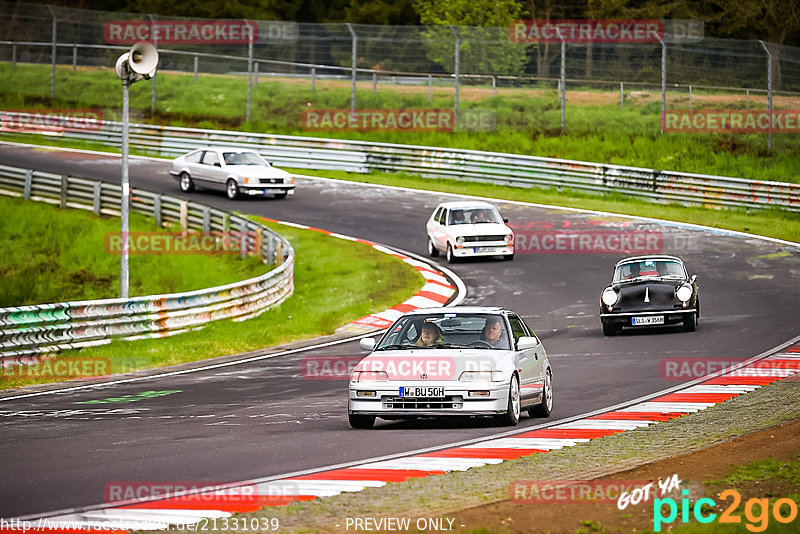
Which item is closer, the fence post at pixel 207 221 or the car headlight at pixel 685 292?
the car headlight at pixel 685 292

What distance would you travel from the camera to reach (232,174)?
3625 cm

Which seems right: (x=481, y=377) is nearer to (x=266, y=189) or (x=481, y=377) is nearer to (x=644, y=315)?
(x=644, y=315)

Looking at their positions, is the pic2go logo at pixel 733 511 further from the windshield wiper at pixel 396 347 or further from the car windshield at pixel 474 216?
the car windshield at pixel 474 216

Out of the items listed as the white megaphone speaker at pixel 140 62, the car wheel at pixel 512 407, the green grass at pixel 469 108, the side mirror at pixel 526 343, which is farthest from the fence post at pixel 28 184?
the car wheel at pixel 512 407

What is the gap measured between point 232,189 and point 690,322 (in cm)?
2027

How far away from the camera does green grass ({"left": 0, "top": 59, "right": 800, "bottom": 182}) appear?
36625 millimetres

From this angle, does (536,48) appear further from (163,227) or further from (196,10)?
(196,10)

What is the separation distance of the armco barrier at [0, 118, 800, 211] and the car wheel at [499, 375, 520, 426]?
22.2m

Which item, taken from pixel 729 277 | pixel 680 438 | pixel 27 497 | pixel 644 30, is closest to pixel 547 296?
pixel 729 277

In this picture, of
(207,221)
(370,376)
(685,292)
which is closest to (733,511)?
(370,376)

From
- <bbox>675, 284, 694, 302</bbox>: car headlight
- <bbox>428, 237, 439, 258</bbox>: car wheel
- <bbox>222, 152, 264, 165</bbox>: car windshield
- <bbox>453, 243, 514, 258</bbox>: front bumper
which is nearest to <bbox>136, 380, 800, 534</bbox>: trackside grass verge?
<bbox>675, 284, 694, 302</bbox>: car headlight

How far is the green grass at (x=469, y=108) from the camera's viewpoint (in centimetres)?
3662

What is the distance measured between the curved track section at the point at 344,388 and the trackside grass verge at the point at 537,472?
1.24 meters

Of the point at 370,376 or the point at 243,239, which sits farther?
the point at 243,239
